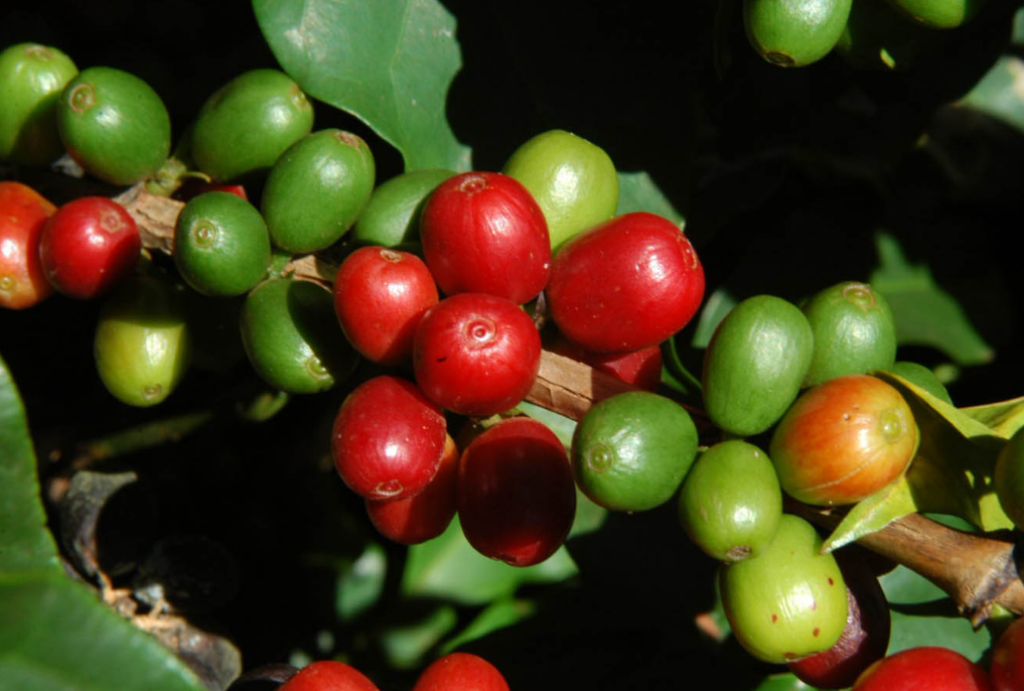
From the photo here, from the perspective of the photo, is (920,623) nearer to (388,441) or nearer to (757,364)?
(757,364)

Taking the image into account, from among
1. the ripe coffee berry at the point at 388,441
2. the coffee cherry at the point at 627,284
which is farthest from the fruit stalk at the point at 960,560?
the ripe coffee berry at the point at 388,441

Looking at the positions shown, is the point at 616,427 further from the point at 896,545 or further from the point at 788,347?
the point at 896,545

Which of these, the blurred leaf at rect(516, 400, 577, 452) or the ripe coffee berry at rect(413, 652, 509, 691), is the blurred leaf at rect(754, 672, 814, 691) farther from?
the ripe coffee berry at rect(413, 652, 509, 691)

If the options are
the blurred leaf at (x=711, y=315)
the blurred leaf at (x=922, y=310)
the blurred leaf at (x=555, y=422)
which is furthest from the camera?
the blurred leaf at (x=922, y=310)

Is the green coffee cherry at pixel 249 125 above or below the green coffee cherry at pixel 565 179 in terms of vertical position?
below

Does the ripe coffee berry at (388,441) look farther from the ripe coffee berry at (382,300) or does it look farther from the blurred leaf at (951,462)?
the blurred leaf at (951,462)

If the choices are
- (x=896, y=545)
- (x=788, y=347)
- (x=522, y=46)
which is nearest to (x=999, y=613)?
(x=896, y=545)

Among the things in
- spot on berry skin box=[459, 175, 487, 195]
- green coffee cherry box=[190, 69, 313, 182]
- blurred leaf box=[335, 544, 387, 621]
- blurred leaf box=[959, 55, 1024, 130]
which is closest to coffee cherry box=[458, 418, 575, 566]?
spot on berry skin box=[459, 175, 487, 195]
